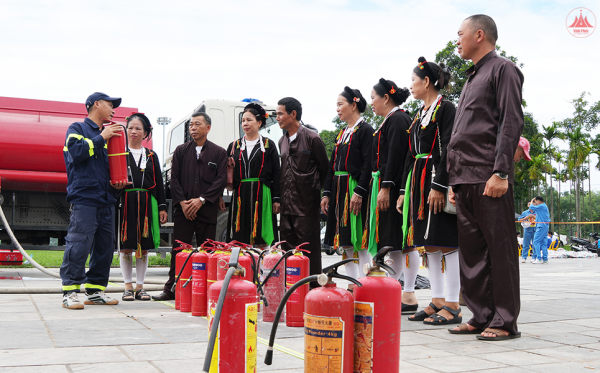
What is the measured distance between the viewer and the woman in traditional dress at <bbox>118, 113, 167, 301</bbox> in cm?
571

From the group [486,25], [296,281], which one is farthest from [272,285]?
[486,25]

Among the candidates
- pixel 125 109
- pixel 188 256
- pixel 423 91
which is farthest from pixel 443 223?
pixel 125 109

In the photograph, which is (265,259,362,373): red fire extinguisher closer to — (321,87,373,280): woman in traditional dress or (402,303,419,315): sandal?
(402,303,419,315): sandal

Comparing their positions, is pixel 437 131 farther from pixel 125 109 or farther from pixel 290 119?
pixel 125 109

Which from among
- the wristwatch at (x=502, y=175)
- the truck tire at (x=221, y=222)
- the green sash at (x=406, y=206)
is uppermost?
the wristwatch at (x=502, y=175)

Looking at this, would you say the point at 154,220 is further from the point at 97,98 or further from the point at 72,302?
the point at 97,98

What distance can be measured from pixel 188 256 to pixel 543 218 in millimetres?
13749

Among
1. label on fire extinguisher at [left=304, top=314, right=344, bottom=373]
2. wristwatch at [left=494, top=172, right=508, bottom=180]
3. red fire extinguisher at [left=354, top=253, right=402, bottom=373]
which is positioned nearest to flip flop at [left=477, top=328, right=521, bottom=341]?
wristwatch at [left=494, top=172, right=508, bottom=180]

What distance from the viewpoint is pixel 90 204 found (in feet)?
16.7

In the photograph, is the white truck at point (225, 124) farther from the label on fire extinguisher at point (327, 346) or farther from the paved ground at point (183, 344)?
the label on fire extinguisher at point (327, 346)

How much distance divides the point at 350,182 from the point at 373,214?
447mm

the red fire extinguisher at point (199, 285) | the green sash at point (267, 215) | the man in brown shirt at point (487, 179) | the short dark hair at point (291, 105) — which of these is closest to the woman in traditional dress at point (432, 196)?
the man in brown shirt at point (487, 179)

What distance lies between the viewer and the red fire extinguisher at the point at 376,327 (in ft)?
7.45

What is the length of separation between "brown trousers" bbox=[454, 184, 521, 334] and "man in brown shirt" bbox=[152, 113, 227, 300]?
2.92 metres
